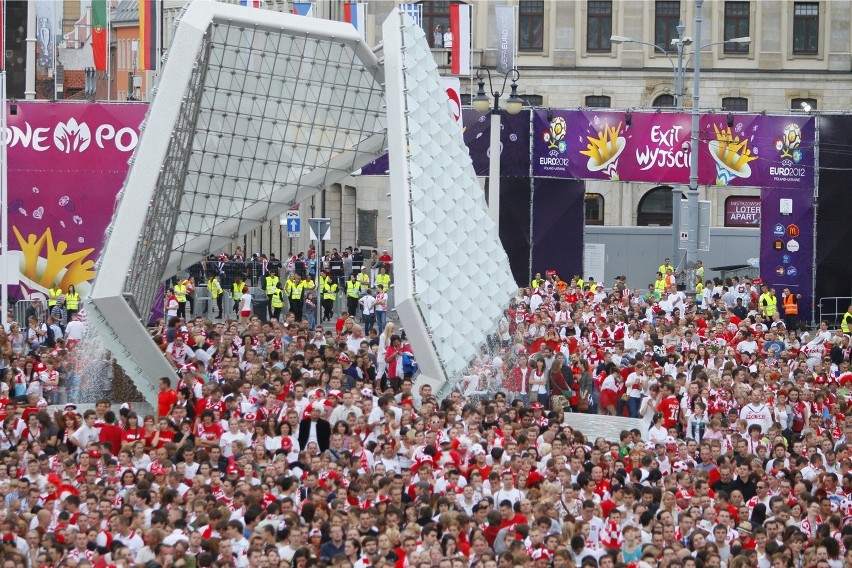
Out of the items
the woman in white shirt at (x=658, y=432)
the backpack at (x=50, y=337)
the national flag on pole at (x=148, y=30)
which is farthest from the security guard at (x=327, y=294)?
the woman in white shirt at (x=658, y=432)

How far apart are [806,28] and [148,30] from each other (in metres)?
25.7

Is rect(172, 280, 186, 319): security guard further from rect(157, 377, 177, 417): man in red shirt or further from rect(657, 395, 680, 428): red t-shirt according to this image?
rect(657, 395, 680, 428): red t-shirt

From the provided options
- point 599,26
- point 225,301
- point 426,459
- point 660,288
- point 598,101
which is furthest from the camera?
point 598,101

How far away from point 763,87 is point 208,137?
37647mm

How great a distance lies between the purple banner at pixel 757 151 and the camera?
40.6 metres

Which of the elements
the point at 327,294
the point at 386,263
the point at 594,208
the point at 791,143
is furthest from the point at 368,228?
the point at 791,143

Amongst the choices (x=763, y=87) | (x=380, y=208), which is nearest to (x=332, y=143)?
(x=380, y=208)

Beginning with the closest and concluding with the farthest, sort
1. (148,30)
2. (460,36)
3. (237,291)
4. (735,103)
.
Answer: (237,291)
(148,30)
(460,36)
(735,103)

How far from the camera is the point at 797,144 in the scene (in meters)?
40.6

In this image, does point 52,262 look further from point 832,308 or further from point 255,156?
point 832,308

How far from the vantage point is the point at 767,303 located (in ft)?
121

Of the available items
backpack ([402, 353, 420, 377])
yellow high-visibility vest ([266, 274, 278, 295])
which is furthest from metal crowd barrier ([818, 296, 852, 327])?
backpack ([402, 353, 420, 377])

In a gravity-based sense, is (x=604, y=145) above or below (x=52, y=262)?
above

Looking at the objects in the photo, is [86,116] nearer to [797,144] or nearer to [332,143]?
[332,143]
